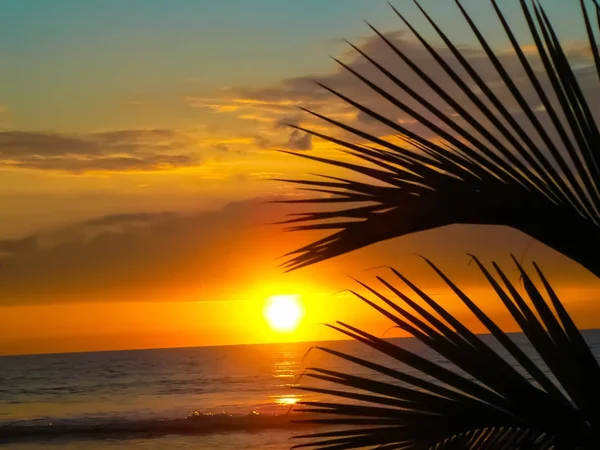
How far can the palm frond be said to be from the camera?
1.42 meters

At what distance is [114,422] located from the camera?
21203 millimetres

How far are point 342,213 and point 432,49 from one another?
33cm

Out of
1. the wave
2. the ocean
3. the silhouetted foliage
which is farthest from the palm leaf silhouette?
the wave

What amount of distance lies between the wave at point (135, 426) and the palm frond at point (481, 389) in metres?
17.5

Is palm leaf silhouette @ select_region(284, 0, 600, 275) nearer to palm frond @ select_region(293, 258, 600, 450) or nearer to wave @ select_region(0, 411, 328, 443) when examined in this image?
palm frond @ select_region(293, 258, 600, 450)

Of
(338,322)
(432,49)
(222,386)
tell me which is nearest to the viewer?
(432,49)

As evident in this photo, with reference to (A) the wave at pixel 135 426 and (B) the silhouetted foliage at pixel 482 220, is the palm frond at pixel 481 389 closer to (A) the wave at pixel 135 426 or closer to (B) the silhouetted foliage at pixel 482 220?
(B) the silhouetted foliage at pixel 482 220

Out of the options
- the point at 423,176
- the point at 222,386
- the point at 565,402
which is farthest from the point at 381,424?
the point at 222,386

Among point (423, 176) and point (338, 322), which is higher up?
point (423, 176)

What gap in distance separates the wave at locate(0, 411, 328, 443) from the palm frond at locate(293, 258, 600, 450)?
57.4ft

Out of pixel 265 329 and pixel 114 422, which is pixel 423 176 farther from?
pixel 265 329

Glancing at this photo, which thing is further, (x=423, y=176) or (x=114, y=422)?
(x=114, y=422)

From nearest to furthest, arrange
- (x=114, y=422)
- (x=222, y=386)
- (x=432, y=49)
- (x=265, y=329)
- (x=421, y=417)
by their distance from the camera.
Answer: (x=432, y=49) < (x=421, y=417) < (x=114, y=422) < (x=222, y=386) < (x=265, y=329)

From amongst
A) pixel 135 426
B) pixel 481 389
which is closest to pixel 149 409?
pixel 135 426
